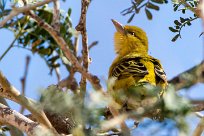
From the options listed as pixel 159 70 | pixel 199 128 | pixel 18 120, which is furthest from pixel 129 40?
pixel 199 128

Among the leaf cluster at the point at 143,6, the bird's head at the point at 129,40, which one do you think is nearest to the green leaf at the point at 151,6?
the leaf cluster at the point at 143,6

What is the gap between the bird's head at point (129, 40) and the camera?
4.29 metres

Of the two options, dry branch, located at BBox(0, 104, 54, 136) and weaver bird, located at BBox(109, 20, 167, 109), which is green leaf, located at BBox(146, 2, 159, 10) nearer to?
weaver bird, located at BBox(109, 20, 167, 109)

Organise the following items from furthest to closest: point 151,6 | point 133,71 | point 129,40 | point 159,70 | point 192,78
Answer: point 129,40 → point 159,70 → point 133,71 → point 151,6 → point 192,78

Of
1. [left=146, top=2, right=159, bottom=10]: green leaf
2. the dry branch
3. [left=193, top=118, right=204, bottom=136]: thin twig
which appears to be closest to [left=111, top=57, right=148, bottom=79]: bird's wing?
[left=146, top=2, right=159, bottom=10]: green leaf

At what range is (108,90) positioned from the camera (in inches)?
42.9

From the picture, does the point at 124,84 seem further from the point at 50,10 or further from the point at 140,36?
the point at 140,36

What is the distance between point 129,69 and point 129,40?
119 cm

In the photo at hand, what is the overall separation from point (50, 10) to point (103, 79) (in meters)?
2.34

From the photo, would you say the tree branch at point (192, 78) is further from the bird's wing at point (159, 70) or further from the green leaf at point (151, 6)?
the bird's wing at point (159, 70)

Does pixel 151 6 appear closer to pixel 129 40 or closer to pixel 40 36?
pixel 40 36

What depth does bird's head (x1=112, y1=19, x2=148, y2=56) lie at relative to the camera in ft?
14.1

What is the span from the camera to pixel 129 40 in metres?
4.34

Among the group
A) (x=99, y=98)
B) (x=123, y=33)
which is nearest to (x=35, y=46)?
(x=123, y=33)
